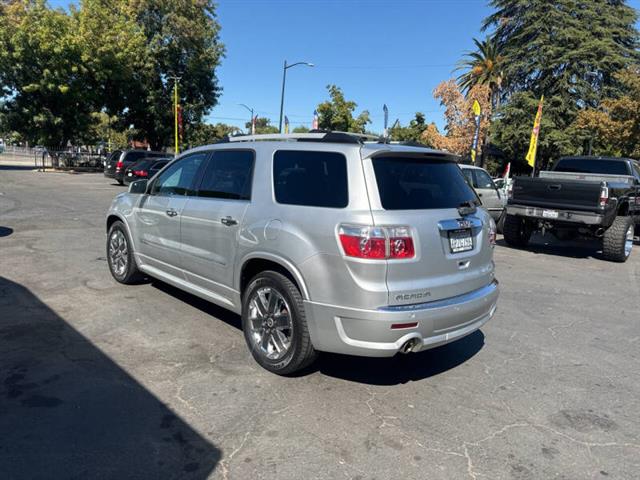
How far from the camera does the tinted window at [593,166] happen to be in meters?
11.6

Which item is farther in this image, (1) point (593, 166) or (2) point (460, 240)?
(1) point (593, 166)

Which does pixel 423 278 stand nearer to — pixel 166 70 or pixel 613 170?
pixel 613 170

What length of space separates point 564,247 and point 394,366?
911 cm

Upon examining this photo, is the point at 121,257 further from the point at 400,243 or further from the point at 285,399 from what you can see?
the point at 400,243

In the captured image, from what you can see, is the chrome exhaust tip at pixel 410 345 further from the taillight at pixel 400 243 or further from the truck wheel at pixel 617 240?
the truck wheel at pixel 617 240

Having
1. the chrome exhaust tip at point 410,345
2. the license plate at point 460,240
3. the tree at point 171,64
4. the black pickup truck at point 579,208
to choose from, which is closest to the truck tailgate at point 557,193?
the black pickup truck at point 579,208

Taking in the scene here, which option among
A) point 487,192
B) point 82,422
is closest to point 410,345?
point 82,422

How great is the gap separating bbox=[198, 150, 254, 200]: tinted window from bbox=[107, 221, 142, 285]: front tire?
1742mm

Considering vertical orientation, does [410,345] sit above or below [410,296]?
below

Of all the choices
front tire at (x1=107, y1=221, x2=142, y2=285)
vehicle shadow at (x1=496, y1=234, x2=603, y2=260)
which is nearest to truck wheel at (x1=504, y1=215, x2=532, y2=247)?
vehicle shadow at (x1=496, y1=234, x2=603, y2=260)

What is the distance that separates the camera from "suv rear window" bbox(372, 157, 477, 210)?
3.47 m

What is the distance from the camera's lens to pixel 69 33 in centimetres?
3347

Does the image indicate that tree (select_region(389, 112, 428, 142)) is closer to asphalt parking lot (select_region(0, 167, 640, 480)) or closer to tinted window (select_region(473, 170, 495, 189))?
tinted window (select_region(473, 170, 495, 189))

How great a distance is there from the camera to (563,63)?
36.5m
